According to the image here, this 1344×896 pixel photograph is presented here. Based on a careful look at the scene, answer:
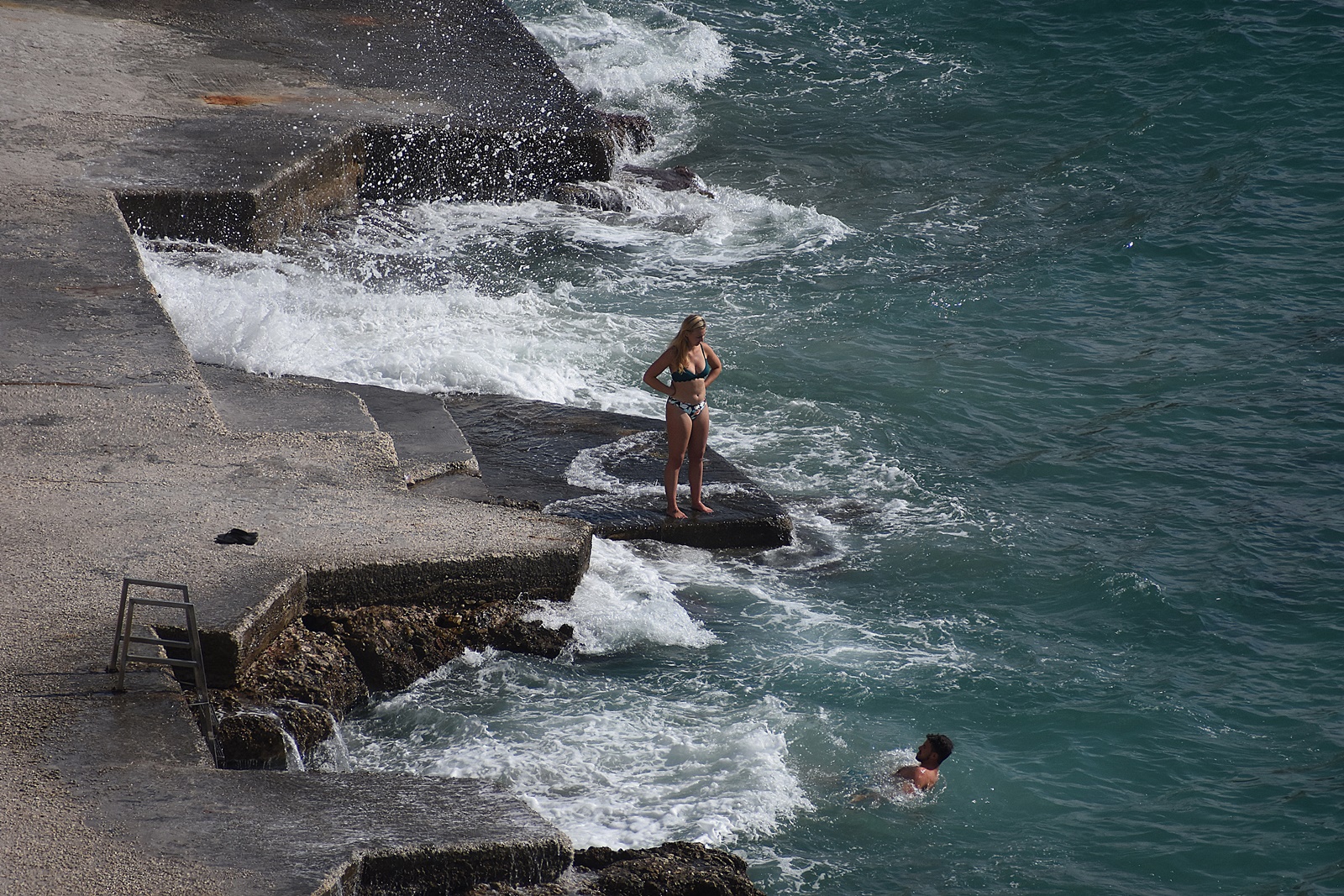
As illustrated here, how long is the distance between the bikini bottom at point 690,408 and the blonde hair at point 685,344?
0.67 ft

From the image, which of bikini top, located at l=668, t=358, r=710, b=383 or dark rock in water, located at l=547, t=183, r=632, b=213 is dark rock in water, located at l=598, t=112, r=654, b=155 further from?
bikini top, located at l=668, t=358, r=710, b=383

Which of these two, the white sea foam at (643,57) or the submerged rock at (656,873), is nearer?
the submerged rock at (656,873)

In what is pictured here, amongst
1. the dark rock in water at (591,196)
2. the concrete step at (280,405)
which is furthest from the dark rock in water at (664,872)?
the dark rock in water at (591,196)

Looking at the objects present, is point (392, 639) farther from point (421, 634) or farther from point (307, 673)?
point (307, 673)

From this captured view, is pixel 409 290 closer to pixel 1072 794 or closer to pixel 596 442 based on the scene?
pixel 596 442

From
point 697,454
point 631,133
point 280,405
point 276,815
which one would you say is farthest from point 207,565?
point 631,133

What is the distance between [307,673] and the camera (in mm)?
5410

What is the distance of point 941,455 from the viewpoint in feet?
32.0

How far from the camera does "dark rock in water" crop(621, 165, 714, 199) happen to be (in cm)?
1501

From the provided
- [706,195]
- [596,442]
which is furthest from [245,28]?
[596,442]

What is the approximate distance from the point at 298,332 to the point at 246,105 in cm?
411

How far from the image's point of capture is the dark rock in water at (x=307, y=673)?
5180 mm

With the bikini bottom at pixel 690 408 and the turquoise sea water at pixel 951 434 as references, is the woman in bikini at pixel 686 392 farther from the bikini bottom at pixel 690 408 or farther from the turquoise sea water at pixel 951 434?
the turquoise sea water at pixel 951 434

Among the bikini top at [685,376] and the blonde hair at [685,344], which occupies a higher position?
the blonde hair at [685,344]
